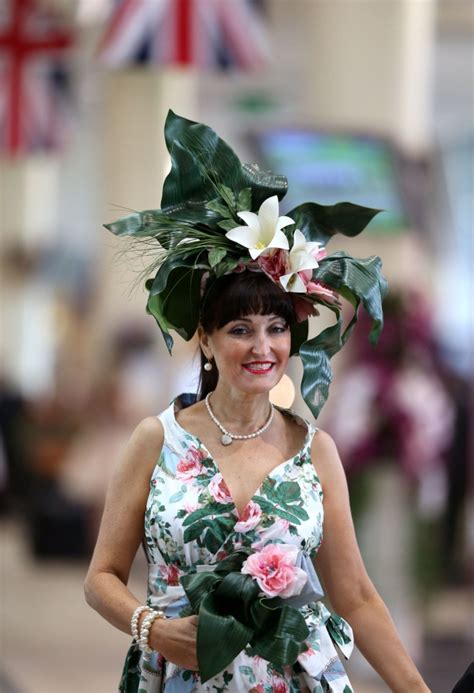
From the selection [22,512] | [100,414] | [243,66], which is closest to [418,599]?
[243,66]

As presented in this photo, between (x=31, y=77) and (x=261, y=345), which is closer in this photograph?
(x=261, y=345)

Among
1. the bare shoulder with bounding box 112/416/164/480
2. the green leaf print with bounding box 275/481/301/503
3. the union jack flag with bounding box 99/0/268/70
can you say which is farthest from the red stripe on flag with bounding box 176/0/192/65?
the green leaf print with bounding box 275/481/301/503

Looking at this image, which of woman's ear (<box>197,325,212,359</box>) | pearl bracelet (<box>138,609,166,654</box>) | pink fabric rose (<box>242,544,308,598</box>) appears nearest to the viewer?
pink fabric rose (<box>242,544,308,598</box>)

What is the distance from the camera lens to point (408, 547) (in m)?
8.23

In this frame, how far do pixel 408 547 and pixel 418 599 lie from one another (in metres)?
0.29

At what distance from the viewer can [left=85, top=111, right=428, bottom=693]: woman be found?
3.11 m

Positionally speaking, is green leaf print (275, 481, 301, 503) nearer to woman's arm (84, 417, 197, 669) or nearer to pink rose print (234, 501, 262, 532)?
pink rose print (234, 501, 262, 532)

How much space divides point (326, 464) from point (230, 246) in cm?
51

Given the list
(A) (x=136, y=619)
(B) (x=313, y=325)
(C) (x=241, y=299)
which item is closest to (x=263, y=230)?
(C) (x=241, y=299)

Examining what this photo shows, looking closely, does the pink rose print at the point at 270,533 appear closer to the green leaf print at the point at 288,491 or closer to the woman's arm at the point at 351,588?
the green leaf print at the point at 288,491

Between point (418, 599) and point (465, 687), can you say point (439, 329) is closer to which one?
point (418, 599)

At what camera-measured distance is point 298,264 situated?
317 centimetres

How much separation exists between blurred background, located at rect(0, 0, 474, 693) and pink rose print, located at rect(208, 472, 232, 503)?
42 centimetres

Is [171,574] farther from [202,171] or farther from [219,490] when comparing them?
[202,171]
